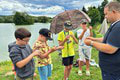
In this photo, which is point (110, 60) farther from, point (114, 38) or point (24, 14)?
point (24, 14)

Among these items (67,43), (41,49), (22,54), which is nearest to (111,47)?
(22,54)

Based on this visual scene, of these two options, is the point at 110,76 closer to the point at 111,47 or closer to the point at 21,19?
the point at 111,47

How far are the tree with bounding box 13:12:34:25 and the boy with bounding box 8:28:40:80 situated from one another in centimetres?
4659

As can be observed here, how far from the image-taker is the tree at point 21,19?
1862 inches

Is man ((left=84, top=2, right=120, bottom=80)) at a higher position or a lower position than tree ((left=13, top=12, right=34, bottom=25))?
higher

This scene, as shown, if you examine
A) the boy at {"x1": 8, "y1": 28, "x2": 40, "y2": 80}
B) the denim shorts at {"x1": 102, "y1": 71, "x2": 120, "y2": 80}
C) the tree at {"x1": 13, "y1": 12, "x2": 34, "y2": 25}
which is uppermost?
the boy at {"x1": 8, "y1": 28, "x2": 40, "y2": 80}

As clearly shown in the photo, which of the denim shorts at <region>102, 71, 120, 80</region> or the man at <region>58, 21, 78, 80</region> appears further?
the man at <region>58, 21, 78, 80</region>

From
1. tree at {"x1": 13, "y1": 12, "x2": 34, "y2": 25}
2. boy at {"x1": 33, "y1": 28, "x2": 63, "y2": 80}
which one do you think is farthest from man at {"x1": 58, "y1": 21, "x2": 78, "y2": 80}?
tree at {"x1": 13, "y1": 12, "x2": 34, "y2": 25}

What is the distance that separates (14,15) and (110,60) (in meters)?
50.9

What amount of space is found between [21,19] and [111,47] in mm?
49042

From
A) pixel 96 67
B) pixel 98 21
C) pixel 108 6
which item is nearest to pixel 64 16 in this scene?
pixel 96 67

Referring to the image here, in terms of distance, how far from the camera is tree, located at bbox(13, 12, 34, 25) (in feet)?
155

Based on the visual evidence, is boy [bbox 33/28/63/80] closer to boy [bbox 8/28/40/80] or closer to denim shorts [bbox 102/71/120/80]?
boy [bbox 8/28/40/80]

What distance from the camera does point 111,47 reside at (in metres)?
1.64
